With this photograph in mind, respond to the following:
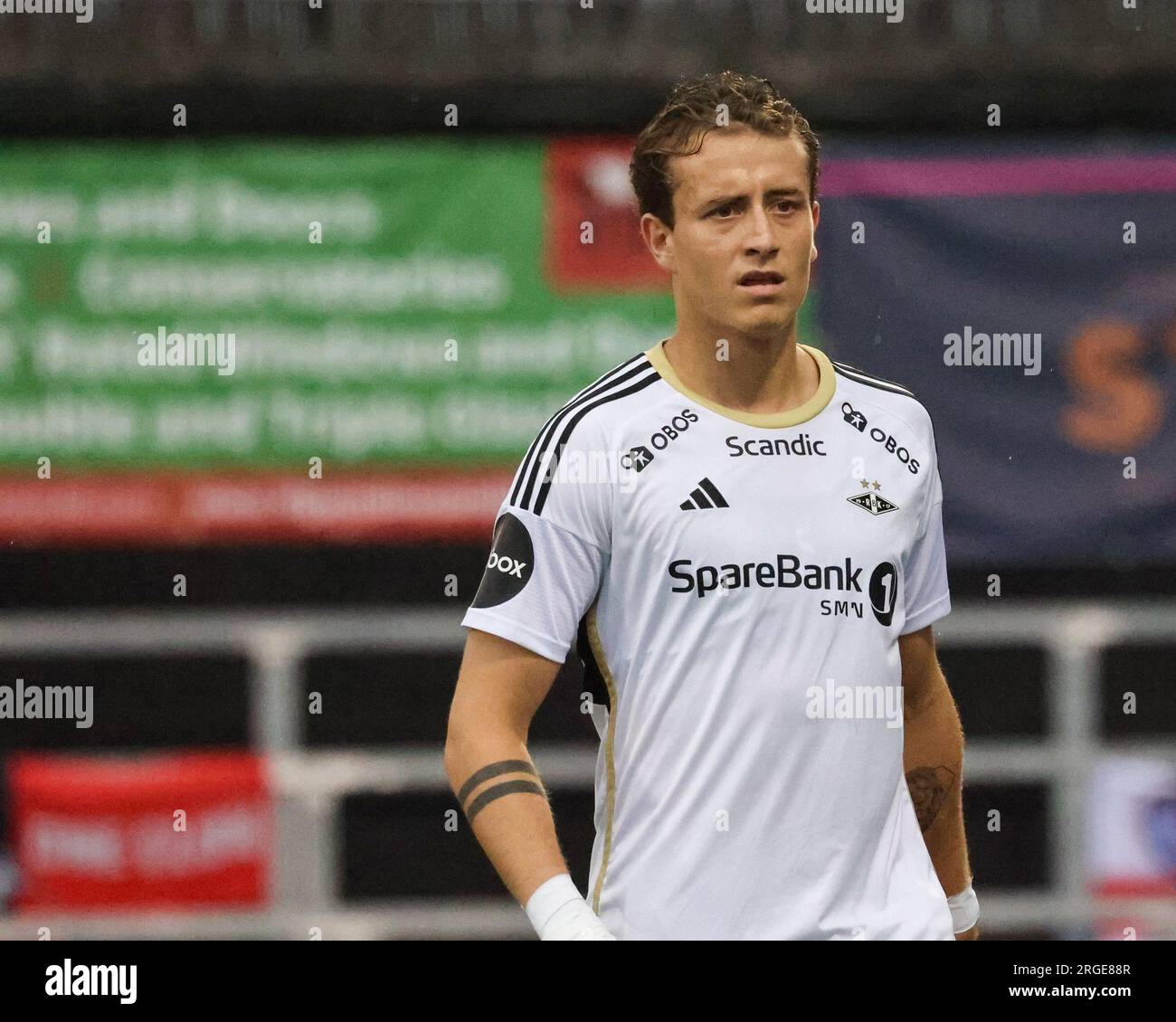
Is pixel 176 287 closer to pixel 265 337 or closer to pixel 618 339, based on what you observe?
pixel 265 337

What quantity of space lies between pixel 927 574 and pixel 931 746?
37cm

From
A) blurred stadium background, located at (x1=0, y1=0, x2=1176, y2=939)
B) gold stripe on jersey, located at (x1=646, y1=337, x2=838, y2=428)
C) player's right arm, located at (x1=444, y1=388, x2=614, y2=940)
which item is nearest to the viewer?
player's right arm, located at (x1=444, y1=388, x2=614, y2=940)

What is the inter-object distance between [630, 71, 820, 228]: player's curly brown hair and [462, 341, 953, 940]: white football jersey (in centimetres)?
50

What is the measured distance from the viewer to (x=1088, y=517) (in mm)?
8602

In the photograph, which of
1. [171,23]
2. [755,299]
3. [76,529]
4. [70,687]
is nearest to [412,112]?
[171,23]

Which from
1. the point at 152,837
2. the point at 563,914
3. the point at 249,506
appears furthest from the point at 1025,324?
the point at 563,914

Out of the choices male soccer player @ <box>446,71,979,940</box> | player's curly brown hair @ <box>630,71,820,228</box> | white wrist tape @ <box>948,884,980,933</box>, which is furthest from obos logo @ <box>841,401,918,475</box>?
white wrist tape @ <box>948,884,980,933</box>

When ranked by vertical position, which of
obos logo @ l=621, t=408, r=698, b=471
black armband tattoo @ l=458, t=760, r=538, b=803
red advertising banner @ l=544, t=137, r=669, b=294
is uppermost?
red advertising banner @ l=544, t=137, r=669, b=294

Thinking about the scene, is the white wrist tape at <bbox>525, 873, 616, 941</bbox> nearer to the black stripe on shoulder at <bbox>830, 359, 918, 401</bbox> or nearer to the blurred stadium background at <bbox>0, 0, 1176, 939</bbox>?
the black stripe on shoulder at <bbox>830, 359, 918, 401</bbox>

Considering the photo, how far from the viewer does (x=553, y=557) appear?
3.72m

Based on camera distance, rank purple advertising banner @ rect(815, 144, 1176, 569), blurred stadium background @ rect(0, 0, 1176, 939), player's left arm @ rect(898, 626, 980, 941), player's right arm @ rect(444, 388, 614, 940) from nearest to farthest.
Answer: player's right arm @ rect(444, 388, 614, 940)
player's left arm @ rect(898, 626, 980, 941)
blurred stadium background @ rect(0, 0, 1176, 939)
purple advertising banner @ rect(815, 144, 1176, 569)

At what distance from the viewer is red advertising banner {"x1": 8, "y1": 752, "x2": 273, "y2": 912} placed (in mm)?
7879

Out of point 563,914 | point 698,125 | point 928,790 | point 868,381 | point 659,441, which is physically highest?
point 698,125

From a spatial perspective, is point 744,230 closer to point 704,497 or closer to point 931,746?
point 704,497
